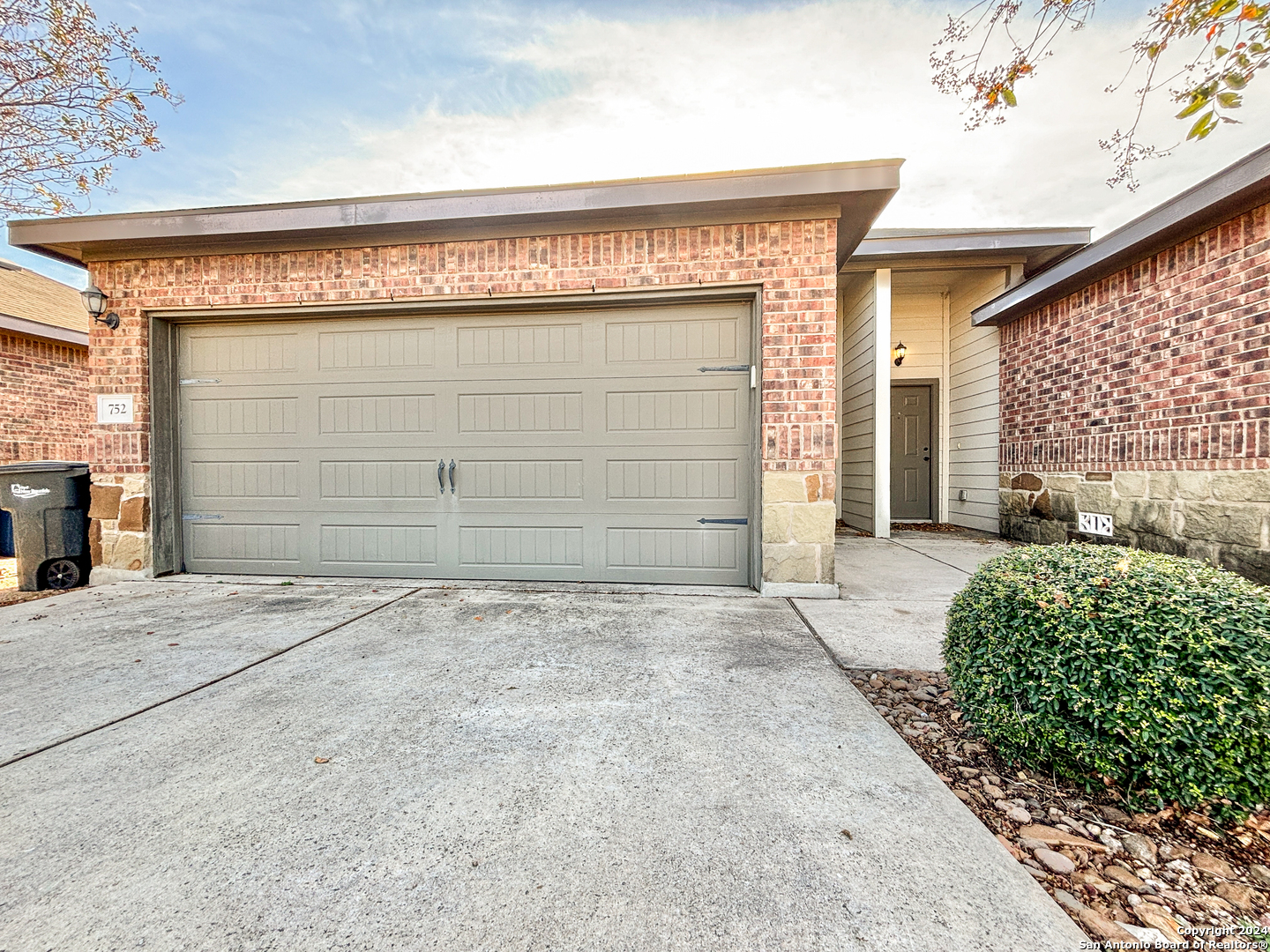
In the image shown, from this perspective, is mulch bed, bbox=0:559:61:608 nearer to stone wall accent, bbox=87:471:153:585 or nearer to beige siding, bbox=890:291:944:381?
stone wall accent, bbox=87:471:153:585

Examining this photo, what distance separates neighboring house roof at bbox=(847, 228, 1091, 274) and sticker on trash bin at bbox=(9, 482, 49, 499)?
815 cm

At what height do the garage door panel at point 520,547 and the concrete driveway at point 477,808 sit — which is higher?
the garage door panel at point 520,547

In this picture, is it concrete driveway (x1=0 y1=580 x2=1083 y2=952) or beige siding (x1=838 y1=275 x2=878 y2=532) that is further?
beige siding (x1=838 y1=275 x2=878 y2=532)

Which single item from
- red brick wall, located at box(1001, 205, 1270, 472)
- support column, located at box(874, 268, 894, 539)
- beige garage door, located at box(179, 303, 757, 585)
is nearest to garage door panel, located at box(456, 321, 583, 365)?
beige garage door, located at box(179, 303, 757, 585)

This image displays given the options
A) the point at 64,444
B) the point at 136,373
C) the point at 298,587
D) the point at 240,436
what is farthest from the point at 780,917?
the point at 64,444

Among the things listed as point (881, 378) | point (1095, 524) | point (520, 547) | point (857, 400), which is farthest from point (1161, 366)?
point (520, 547)

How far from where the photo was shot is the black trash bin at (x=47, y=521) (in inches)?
157

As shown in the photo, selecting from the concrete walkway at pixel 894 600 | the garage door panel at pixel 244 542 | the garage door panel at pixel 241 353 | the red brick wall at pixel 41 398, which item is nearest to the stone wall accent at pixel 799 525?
the concrete walkway at pixel 894 600

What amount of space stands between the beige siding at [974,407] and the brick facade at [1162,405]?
1.63 feet

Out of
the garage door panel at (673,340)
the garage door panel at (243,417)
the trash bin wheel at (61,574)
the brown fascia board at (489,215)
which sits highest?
the brown fascia board at (489,215)

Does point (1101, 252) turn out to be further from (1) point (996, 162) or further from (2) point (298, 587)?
(2) point (298, 587)

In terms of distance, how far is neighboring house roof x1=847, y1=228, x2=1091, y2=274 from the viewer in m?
5.74

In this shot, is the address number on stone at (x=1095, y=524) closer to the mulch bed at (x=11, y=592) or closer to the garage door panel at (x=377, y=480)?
the garage door panel at (x=377, y=480)

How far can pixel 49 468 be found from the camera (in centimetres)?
409
